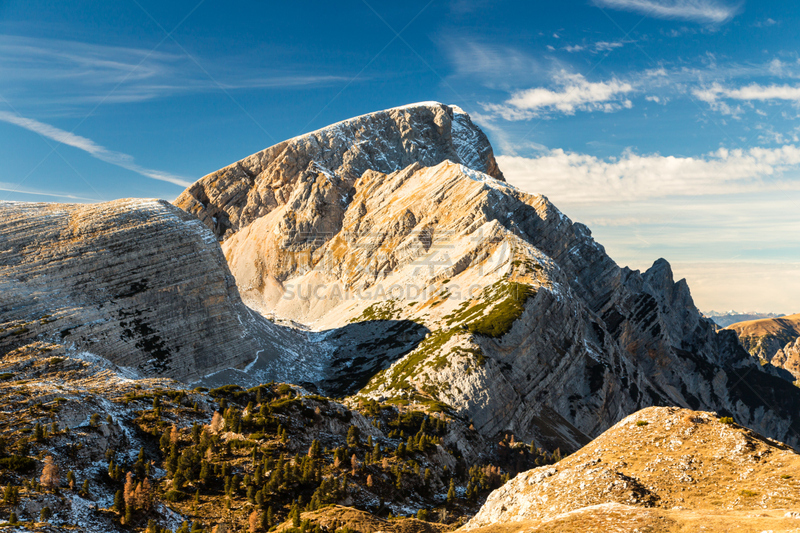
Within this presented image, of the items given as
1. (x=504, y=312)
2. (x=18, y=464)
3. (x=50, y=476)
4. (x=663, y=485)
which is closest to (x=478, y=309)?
(x=504, y=312)

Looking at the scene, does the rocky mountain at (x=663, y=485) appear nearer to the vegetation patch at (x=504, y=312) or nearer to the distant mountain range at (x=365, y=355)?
the distant mountain range at (x=365, y=355)

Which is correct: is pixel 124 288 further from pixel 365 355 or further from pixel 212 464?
pixel 212 464

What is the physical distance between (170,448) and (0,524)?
16127 millimetres

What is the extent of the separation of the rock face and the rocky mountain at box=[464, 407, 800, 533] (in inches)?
3058

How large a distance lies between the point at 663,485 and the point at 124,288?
95.3 m

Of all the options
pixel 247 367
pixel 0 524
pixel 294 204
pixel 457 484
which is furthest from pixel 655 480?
pixel 294 204

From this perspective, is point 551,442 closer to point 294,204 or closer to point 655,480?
point 655,480

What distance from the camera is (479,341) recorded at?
89.9 m

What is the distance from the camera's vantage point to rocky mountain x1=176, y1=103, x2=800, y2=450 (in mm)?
90688

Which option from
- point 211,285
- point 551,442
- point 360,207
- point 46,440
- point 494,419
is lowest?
point 551,442

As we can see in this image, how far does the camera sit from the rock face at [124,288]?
3241 inches

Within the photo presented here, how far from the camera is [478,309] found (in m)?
105

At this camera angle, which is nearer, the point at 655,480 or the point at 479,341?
the point at 655,480

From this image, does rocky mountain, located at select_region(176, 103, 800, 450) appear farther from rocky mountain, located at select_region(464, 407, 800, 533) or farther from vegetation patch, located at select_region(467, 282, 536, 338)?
rocky mountain, located at select_region(464, 407, 800, 533)
